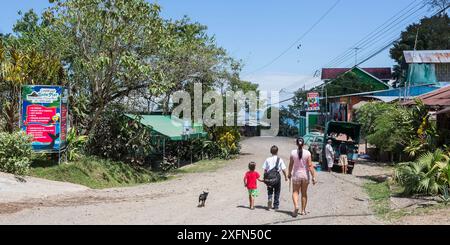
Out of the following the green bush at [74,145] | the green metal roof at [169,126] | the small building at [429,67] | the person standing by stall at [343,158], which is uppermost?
the small building at [429,67]

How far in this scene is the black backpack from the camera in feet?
38.1

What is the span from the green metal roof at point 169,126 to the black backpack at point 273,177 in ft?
50.6

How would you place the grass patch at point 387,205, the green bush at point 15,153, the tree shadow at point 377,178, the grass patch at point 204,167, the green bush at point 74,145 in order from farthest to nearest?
the grass patch at point 204,167 → the green bush at point 74,145 → the tree shadow at point 377,178 → the green bush at point 15,153 → the grass patch at point 387,205

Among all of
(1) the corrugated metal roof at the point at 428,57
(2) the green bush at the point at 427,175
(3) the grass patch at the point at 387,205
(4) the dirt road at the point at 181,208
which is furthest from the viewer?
(1) the corrugated metal roof at the point at 428,57

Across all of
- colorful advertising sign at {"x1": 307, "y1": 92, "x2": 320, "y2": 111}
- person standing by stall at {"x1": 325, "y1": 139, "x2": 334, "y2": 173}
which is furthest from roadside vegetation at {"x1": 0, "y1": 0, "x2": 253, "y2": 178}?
colorful advertising sign at {"x1": 307, "y1": 92, "x2": 320, "y2": 111}

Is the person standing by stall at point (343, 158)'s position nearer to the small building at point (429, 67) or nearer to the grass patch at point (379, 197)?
the grass patch at point (379, 197)

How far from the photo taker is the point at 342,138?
26.5 meters

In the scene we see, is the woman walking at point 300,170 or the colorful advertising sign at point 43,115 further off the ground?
the colorful advertising sign at point 43,115

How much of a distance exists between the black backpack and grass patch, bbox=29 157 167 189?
960 cm

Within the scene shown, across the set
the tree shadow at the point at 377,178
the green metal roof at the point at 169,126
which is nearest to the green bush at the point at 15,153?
the green metal roof at the point at 169,126

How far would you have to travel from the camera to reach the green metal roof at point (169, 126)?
27109 mm

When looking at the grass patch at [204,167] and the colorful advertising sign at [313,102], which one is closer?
the grass patch at [204,167]

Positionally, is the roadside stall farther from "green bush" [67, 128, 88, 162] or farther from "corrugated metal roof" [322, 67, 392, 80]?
"corrugated metal roof" [322, 67, 392, 80]

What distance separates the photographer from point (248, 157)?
34.4m
